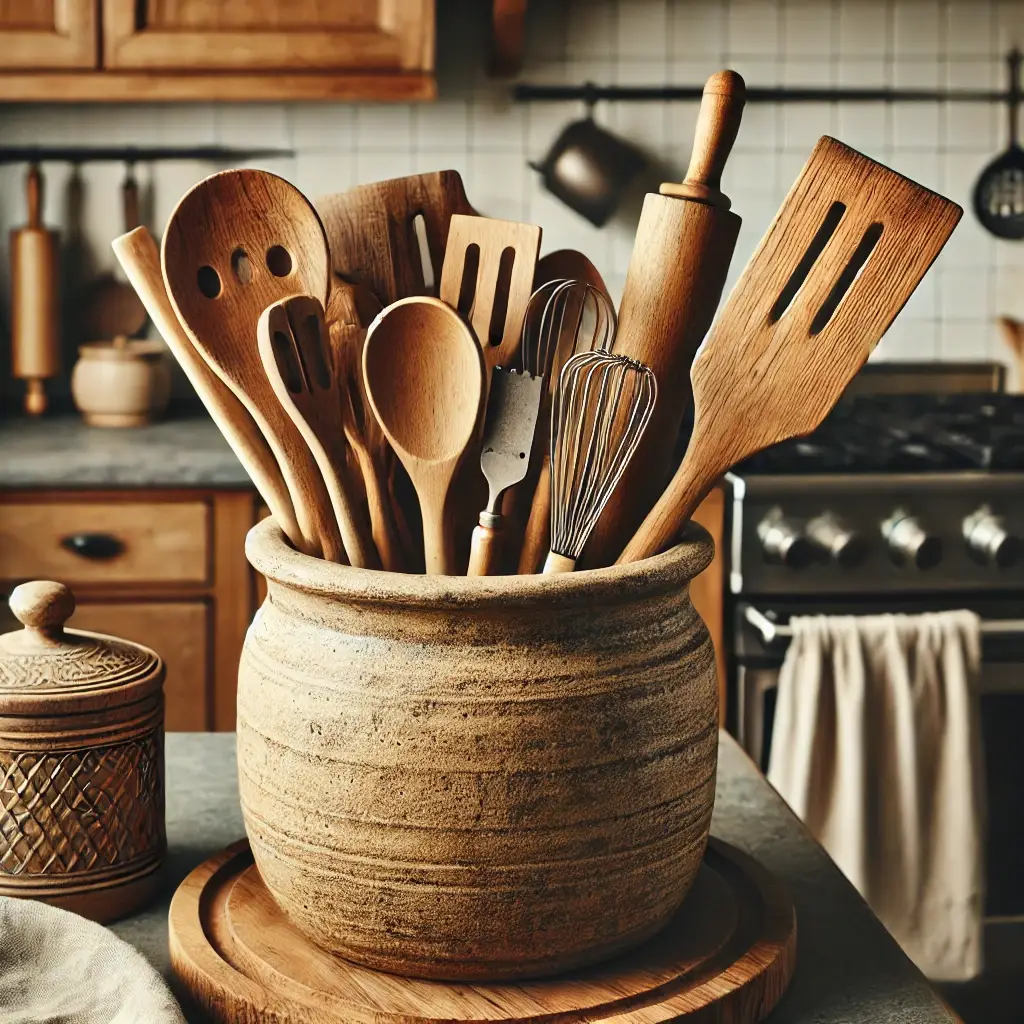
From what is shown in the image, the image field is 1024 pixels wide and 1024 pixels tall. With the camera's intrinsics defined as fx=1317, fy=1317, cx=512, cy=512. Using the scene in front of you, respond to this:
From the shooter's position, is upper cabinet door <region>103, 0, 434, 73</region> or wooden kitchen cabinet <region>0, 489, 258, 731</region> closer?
wooden kitchen cabinet <region>0, 489, 258, 731</region>

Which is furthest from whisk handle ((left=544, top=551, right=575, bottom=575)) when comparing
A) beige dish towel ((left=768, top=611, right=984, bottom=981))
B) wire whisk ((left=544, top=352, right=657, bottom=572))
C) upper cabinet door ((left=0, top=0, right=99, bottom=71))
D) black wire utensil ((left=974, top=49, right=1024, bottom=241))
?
black wire utensil ((left=974, top=49, right=1024, bottom=241))

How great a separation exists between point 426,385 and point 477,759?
5.5 inches

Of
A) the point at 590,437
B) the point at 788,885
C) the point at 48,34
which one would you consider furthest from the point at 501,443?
the point at 48,34

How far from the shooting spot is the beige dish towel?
5.27 feet

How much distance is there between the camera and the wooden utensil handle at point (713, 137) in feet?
1.65

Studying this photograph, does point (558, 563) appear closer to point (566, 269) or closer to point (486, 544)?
point (486, 544)

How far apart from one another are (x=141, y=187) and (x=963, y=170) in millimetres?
1446

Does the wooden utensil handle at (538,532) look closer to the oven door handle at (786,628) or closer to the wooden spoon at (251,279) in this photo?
the wooden spoon at (251,279)

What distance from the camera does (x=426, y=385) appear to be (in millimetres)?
496

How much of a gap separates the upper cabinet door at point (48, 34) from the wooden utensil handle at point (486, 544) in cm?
168

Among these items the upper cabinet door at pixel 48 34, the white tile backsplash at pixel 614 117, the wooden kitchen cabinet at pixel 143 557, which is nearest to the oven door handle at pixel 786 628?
the wooden kitchen cabinet at pixel 143 557

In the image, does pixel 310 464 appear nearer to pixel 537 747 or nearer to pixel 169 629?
pixel 537 747

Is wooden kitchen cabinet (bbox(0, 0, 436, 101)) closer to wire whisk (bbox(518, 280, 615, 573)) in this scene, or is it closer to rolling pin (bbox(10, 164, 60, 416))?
rolling pin (bbox(10, 164, 60, 416))

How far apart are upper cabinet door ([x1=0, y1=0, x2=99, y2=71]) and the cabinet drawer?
67cm
